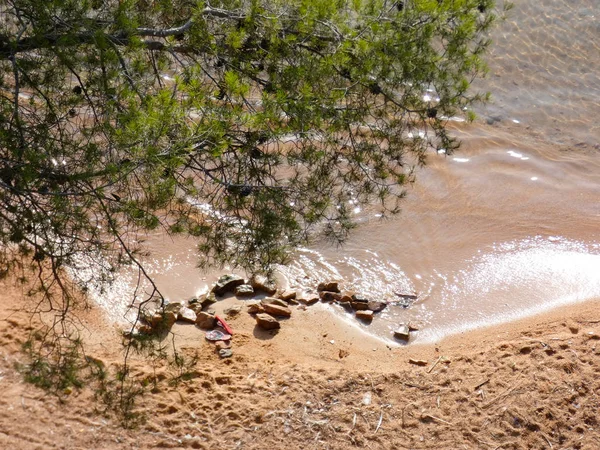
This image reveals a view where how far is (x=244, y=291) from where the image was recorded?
6.96m

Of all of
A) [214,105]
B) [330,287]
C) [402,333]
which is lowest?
[402,333]

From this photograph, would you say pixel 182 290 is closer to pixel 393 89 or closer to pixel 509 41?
pixel 393 89

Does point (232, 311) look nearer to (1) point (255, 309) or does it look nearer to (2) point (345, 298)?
(1) point (255, 309)

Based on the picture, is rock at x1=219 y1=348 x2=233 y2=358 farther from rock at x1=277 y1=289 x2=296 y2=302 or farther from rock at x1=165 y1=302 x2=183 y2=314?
rock at x1=277 y1=289 x2=296 y2=302

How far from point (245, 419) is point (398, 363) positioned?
1.49m

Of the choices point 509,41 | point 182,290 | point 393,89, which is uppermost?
point 393,89

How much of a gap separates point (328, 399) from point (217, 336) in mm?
1193

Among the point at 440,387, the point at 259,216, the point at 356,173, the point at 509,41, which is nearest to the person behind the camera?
the point at 259,216

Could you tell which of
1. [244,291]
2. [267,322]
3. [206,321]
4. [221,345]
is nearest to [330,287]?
[244,291]

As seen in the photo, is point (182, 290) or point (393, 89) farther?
point (182, 290)

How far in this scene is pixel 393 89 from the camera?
4559 mm

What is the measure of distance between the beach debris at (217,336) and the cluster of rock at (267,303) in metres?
0.11

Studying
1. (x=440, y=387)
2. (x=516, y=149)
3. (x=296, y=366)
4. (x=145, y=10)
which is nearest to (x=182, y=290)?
(x=296, y=366)

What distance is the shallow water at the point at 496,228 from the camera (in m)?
7.29
